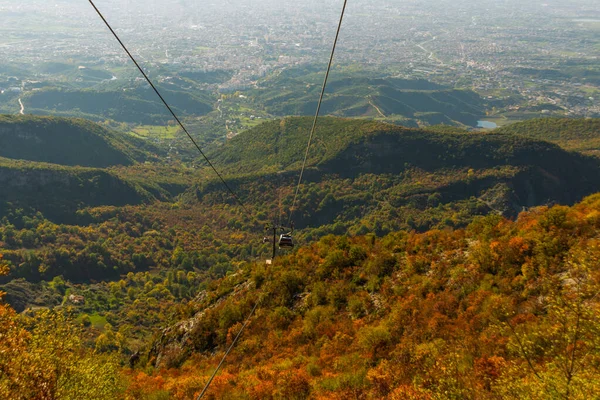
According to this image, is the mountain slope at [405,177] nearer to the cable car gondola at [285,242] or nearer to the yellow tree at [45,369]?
the cable car gondola at [285,242]

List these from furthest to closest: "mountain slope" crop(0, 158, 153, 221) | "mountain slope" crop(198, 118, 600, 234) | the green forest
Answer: "mountain slope" crop(0, 158, 153, 221) → "mountain slope" crop(198, 118, 600, 234) → the green forest

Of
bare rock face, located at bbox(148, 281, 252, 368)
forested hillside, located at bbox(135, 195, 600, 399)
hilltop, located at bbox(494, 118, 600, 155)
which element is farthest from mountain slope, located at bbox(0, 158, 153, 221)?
hilltop, located at bbox(494, 118, 600, 155)

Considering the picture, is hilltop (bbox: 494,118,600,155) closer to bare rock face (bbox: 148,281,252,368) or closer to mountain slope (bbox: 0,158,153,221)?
bare rock face (bbox: 148,281,252,368)

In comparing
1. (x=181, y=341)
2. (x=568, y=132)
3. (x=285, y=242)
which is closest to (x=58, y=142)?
(x=181, y=341)

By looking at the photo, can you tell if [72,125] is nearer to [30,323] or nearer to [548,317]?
[30,323]

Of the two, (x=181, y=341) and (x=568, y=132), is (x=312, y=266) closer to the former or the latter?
(x=181, y=341)

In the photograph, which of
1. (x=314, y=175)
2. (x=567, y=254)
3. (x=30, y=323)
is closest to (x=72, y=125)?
(x=314, y=175)
